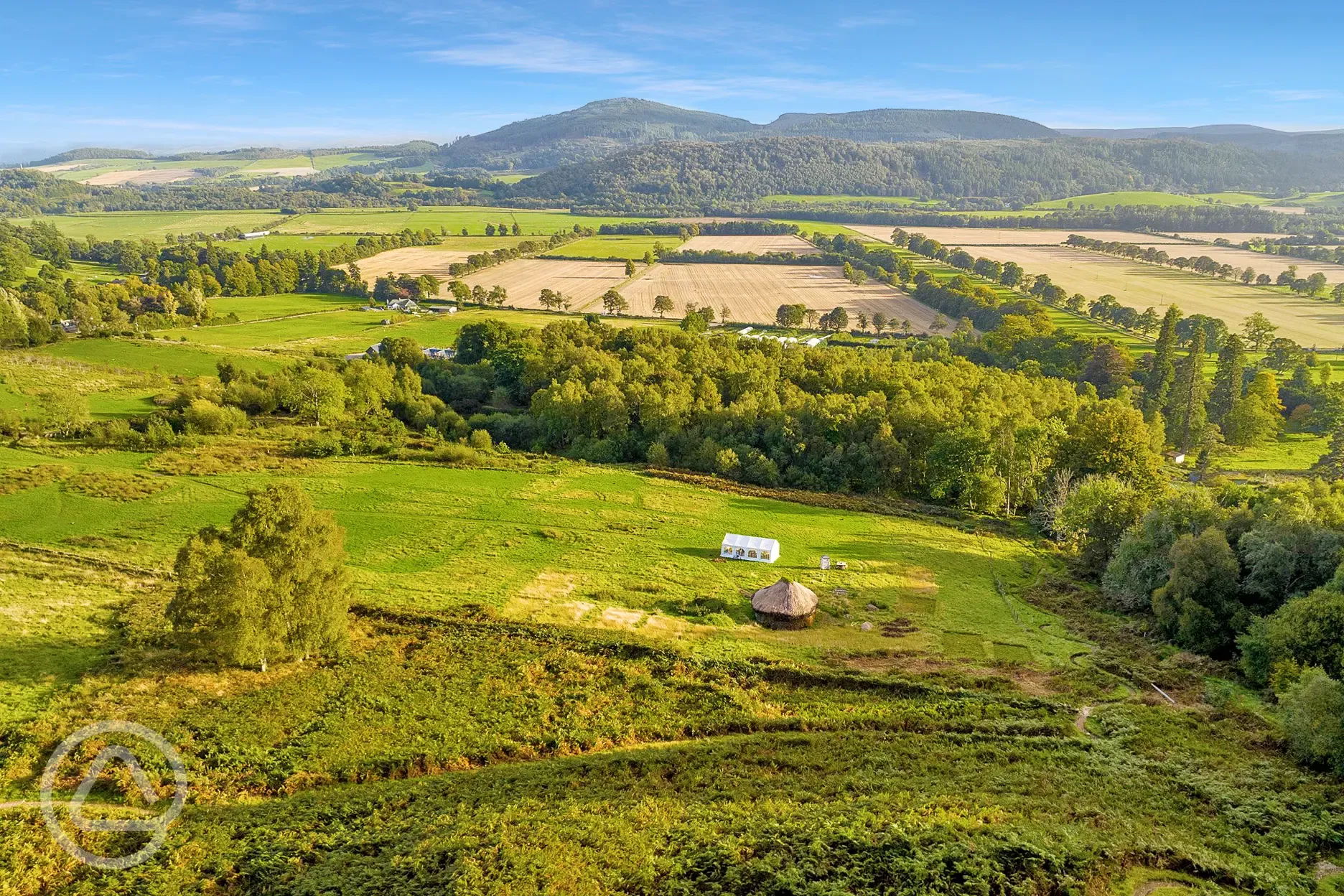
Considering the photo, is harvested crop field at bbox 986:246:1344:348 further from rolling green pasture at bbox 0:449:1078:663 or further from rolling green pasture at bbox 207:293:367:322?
rolling green pasture at bbox 207:293:367:322

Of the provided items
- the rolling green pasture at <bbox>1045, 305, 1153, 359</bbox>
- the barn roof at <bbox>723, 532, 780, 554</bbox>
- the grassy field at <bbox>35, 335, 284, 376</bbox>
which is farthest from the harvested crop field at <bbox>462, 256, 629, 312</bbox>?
the barn roof at <bbox>723, 532, 780, 554</bbox>

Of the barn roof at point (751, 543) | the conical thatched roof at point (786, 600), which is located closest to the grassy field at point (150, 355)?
the barn roof at point (751, 543)

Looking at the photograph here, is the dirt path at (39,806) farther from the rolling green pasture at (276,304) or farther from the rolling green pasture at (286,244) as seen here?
the rolling green pasture at (286,244)

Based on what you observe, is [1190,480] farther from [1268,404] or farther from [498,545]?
[498,545]

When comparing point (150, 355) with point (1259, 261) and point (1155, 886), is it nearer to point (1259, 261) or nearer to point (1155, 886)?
point (1155, 886)

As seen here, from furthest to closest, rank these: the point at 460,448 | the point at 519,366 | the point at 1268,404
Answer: the point at 519,366 < the point at 1268,404 < the point at 460,448

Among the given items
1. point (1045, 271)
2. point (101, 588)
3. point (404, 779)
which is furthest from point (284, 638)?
point (1045, 271)

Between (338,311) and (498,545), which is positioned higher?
(338,311)
